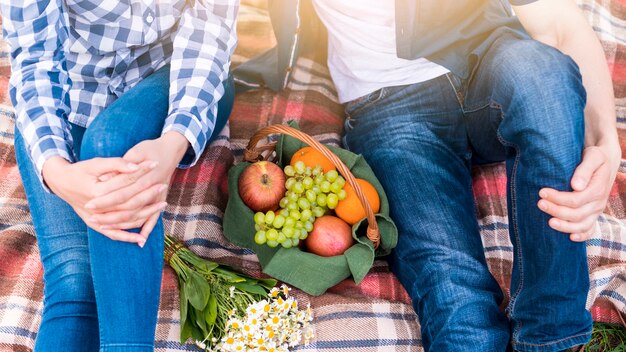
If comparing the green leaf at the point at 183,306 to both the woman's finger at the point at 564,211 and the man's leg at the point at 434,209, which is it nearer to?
the man's leg at the point at 434,209

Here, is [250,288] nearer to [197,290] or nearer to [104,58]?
[197,290]

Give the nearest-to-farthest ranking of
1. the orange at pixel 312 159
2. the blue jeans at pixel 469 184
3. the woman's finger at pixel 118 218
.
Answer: the woman's finger at pixel 118 218 < the blue jeans at pixel 469 184 < the orange at pixel 312 159

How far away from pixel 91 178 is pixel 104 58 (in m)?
0.37

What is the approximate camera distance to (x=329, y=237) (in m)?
1.37

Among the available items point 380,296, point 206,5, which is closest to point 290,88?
point 206,5

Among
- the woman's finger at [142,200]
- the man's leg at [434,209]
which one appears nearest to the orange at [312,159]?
the man's leg at [434,209]

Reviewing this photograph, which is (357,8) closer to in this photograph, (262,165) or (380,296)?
(262,165)

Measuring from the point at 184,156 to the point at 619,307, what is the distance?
122 centimetres

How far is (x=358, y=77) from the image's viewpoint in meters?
1.61

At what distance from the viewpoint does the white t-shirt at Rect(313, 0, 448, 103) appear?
58.9 inches

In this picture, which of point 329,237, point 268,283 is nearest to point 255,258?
point 268,283

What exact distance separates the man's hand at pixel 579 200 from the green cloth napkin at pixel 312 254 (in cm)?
38

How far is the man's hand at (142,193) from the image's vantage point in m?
1.09

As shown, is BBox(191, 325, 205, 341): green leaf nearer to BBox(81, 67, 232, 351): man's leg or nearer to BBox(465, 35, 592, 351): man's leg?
BBox(81, 67, 232, 351): man's leg
